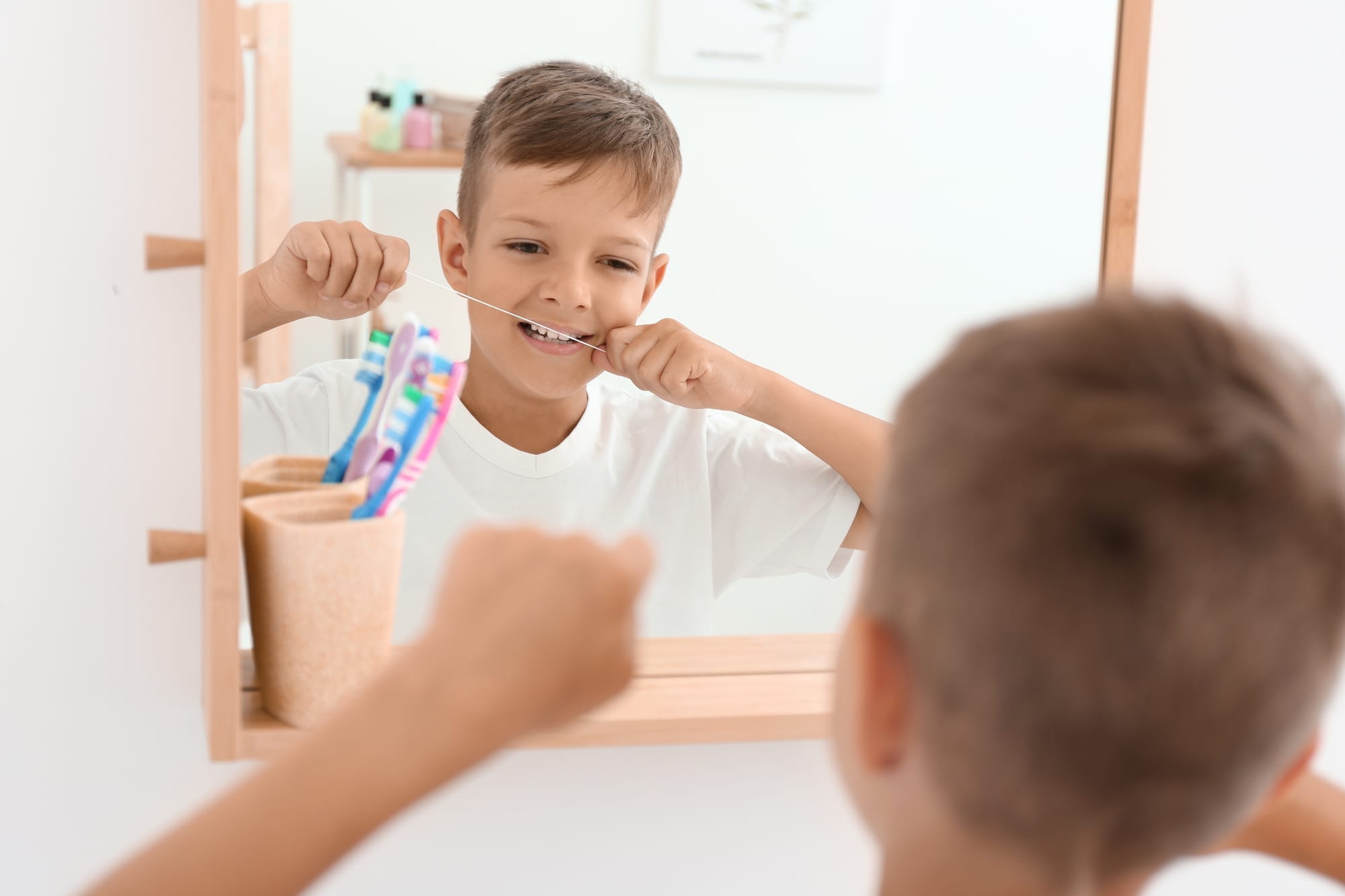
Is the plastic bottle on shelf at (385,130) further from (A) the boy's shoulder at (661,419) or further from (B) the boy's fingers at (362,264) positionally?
(A) the boy's shoulder at (661,419)

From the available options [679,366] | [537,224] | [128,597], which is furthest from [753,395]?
→ [128,597]

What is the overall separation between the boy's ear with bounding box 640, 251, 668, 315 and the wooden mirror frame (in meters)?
0.22

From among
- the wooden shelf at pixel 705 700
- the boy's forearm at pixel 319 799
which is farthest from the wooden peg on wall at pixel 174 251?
the boy's forearm at pixel 319 799

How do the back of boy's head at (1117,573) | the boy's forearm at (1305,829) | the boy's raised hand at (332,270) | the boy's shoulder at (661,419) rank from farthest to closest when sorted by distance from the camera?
the boy's shoulder at (661,419)
the boy's raised hand at (332,270)
the boy's forearm at (1305,829)
the back of boy's head at (1117,573)

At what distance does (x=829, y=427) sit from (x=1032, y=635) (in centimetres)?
47

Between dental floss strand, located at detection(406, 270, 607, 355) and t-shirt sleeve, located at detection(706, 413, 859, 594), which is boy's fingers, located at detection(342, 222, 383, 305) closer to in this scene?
dental floss strand, located at detection(406, 270, 607, 355)

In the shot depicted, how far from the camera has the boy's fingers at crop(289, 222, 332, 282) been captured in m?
0.69

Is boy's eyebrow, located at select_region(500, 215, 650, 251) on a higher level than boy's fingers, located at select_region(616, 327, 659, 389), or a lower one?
higher

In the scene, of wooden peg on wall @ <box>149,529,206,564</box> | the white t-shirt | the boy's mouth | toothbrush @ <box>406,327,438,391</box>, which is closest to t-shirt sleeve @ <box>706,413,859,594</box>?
the white t-shirt

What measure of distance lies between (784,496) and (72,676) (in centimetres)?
45

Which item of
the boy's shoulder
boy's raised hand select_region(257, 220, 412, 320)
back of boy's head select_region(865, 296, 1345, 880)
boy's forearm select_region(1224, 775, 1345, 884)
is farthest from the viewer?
the boy's shoulder

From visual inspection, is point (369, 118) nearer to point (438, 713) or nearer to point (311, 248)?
point (311, 248)

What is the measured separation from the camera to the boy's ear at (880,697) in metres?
0.38

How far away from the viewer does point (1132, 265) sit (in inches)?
33.1
